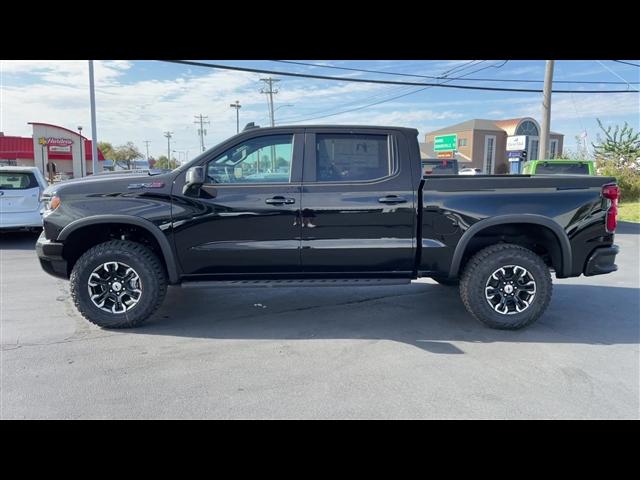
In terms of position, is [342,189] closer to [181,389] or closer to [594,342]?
[181,389]

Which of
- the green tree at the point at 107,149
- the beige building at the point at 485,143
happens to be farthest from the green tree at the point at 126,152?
the beige building at the point at 485,143

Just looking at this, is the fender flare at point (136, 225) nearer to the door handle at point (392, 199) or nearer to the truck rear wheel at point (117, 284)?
the truck rear wheel at point (117, 284)

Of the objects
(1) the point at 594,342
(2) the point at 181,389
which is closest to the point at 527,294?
(1) the point at 594,342

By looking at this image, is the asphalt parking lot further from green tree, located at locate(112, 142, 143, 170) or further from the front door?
green tree, located at locate(112, 142, 143, 170)

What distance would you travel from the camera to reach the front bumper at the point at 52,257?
13.9ft

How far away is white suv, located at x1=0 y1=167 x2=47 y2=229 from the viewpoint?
873 cm

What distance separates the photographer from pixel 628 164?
73.1 feet

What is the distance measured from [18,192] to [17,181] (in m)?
0.27

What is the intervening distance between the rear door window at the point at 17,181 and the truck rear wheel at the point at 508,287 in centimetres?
919

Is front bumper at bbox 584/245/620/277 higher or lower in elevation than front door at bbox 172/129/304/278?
lower

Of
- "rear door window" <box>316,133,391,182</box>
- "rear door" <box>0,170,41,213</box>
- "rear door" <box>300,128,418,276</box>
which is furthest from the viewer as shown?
"rear door" <box>0,170,41,213</box>

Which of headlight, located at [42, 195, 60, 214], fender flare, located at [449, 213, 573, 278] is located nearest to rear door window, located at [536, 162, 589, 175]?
fender flare, located at [449, 213, 573, 278]

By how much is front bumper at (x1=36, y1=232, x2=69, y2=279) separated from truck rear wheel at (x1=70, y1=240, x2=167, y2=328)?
21cm
